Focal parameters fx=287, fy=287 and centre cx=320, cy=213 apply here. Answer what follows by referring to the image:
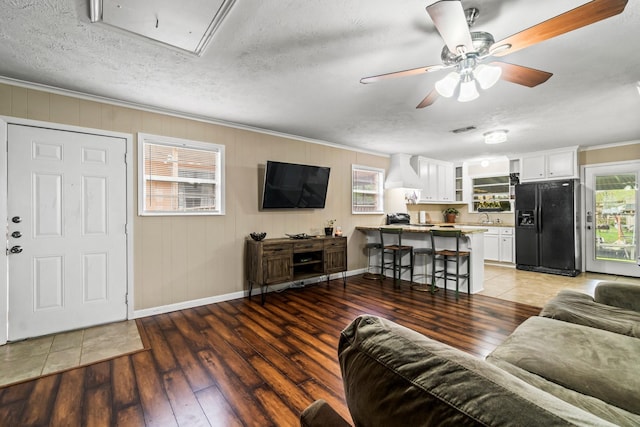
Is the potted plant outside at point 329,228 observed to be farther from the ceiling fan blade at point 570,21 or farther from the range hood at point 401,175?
the ceiling fan blade at point 570,21

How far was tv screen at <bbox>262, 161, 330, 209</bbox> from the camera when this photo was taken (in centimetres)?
441

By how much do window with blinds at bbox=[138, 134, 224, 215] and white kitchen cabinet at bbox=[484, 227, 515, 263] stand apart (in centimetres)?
613

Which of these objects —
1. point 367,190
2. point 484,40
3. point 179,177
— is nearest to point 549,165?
point 367,190

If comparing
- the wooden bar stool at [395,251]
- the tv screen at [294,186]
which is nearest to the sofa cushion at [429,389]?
the tv screen at [294,186]

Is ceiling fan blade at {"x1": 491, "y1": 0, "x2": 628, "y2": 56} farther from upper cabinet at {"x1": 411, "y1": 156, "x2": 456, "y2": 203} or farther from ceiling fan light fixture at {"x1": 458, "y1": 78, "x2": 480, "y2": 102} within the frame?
upper cabinet at {"x1": 411, "y1": 156, "x2": 456, "y2": 203}

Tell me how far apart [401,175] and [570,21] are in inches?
189

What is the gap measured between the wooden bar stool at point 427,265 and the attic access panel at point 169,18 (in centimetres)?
404

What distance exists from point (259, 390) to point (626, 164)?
293 inches

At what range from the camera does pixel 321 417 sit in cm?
97

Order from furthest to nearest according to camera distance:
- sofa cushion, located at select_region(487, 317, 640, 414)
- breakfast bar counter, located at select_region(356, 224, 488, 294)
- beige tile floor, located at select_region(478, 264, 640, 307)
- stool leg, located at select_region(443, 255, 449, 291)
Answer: stool leg, located at select_region(443, 255, 449, 291) → breakfast bar counter, located at select_region(356, 224, 488, 294) → beige tile floor, located at select_region(478, 264, 640, 307) → sofa cushion, located at select_region(487, 317, 640, 414)

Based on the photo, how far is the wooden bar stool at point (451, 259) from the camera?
4.33 m

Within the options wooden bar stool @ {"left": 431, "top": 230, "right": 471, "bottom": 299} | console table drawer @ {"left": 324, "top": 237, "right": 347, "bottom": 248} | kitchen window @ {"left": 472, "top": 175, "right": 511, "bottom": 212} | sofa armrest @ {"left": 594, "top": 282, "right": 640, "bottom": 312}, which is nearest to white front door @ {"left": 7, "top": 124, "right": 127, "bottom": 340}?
console table drawer @ {"left": 324, "top": 237, "right": 347, "bottom": 248}

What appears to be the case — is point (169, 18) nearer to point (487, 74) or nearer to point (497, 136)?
point (487, 74)

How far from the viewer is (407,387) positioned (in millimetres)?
668
